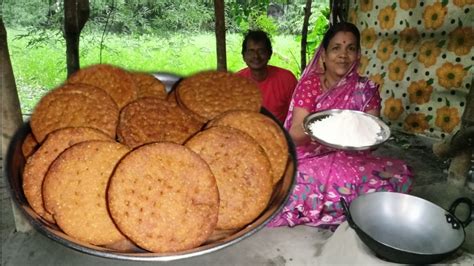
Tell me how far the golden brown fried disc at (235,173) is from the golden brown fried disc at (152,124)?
7 centimetres

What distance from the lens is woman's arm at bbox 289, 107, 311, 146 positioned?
9.32 ft

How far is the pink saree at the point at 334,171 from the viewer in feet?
8.59

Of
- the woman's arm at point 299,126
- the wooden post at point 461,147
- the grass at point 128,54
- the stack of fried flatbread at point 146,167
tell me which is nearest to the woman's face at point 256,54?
the woman's arm at point 299,126

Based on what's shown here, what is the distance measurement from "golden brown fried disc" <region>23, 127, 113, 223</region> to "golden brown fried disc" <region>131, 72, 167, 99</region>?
0.85 ft

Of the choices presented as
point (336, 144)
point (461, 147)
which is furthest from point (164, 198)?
point (461, 147)

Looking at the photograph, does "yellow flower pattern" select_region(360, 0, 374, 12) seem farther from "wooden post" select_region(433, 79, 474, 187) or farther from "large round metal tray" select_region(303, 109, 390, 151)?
"large round metal tray" select_region(303, 109, 390, 151)

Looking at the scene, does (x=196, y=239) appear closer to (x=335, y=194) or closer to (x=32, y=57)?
(x=335, y=194)

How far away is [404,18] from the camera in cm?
Result: 429

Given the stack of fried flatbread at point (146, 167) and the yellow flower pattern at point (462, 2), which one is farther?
the yellow flower pattern at point (462, 2)

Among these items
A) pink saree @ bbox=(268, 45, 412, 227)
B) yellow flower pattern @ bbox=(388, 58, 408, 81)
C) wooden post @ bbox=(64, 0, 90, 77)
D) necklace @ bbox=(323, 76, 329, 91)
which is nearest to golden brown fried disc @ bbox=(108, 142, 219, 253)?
pink saree @ bbox=(268, 45, 412, 227)

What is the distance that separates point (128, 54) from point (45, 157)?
21.4 ft

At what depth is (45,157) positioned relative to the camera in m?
0.97

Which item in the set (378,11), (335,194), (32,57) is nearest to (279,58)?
(378,11)

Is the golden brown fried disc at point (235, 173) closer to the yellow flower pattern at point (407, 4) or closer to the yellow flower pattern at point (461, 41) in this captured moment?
the yellow flower pattern at point (461, 41)
